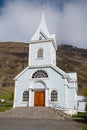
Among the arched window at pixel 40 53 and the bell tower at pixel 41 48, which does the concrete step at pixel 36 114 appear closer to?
the bell tower at pixel 41 48

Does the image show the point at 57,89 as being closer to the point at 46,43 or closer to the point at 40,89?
the point at 40,89

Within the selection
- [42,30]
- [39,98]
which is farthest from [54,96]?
[42,30]

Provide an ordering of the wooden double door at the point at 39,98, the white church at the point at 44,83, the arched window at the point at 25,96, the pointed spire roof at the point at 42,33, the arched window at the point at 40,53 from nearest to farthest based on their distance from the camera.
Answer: the white church at the point at 44,83 < the wooden double door at the point at 39,98 < the arched window at the point at 25,96 < the arched window at the point at 40,53 < the pointed spire roof at the point at 42,33

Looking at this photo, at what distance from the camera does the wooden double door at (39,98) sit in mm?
28375

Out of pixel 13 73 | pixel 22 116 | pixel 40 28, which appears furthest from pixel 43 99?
pixel 13 73

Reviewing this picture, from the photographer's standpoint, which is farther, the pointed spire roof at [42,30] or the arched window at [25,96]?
the pointed spire roof at [42,30]

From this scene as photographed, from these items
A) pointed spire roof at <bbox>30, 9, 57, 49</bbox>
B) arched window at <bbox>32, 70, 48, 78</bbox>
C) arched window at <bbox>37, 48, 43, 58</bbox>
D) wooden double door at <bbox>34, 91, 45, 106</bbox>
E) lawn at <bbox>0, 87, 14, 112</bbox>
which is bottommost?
lawn at <bbox>0, 87, 14, 112</bbox>

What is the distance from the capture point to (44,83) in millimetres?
28516

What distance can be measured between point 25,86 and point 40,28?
380 inches

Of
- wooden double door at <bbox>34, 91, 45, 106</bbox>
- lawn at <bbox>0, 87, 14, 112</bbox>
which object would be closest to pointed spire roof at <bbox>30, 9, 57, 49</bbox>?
wooden double door at <bbox>34, 91, 45, 106</bbox>

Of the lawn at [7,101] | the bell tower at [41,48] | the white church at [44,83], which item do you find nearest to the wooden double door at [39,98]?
the white church at [44,83]

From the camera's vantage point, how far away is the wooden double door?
28375 mm

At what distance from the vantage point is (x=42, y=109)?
24641mm

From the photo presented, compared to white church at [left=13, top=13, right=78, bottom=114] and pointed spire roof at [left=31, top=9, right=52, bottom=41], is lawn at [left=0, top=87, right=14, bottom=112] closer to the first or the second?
white church at [left=13, top=13, right=78, bottom=114]
